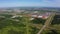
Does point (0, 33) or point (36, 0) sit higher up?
point (36, 0)

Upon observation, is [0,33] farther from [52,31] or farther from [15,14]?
[52,31]

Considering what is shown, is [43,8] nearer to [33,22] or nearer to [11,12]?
[33,22]

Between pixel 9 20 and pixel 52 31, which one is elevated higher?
pixel 9 20

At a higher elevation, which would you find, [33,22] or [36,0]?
[36,0]

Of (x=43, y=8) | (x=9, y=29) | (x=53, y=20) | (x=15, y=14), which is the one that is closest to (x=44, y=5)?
(x=43, y=8)

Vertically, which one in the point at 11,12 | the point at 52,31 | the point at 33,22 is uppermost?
the point at 11,12

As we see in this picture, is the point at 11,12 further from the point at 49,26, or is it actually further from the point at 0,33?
the point at 49,26

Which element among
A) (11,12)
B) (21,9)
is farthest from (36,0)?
(11,12)
